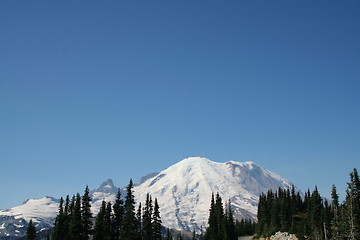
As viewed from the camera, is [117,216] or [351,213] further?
[117,216]

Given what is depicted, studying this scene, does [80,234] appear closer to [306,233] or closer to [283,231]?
[306,233]

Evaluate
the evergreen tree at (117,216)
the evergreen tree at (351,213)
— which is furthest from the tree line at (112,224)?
the evergreen tree at (351,213)

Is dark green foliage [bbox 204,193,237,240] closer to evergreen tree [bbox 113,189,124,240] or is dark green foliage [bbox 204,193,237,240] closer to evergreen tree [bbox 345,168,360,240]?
evergreen tree [bbox 345,168,360,240]

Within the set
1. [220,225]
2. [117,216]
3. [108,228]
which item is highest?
[117,216]

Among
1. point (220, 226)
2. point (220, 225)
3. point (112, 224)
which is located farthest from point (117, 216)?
point (220, 226)

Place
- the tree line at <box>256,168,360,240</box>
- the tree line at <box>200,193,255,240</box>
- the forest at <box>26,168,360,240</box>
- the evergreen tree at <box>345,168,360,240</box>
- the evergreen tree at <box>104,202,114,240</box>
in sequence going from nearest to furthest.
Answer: the evergreen tree at <box>345,168,360,240</box>
the forest at <box>26,168,360,240</box>
the evergreen tree at <box>104,202,114,240</box>
the tree line at <box>256,168,360,240</box>
the tree line at <box>200,193,255,240</box>

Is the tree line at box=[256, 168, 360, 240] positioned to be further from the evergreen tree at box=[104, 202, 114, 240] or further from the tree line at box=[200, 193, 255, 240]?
the evergreen tree at box=[104, 202, 114, 240]

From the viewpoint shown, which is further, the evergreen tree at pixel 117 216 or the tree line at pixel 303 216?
the tree line at pixel 303 216

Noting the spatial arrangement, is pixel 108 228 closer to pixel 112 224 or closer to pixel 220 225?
pixel 112 224

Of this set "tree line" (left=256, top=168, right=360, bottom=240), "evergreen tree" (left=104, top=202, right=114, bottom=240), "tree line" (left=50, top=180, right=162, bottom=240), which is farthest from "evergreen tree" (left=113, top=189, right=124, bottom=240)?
"tree line" (left=256, top=168, right=360, bottom=240)

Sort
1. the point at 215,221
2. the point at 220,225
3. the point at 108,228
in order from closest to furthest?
the point at 108,228 → the point at 220,225 → the point at 215,221

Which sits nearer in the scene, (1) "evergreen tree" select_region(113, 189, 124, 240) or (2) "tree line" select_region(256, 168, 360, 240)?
(1) "evergreen tree" select_region(113, 189, 124, 240)

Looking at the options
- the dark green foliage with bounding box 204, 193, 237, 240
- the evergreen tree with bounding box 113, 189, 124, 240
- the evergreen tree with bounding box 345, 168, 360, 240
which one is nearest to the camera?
the evergreen tree with bounding box 345, 168, 360, 240

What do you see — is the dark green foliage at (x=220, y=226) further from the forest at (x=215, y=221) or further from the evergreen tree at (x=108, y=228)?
the evergreen tree at (x=108, y=228)
